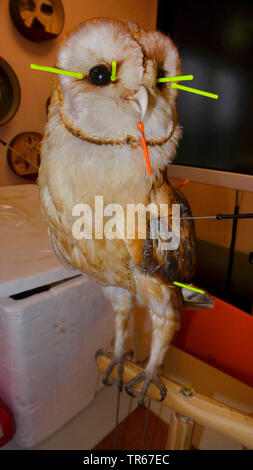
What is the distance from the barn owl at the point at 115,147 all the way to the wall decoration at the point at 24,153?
37.9 inches

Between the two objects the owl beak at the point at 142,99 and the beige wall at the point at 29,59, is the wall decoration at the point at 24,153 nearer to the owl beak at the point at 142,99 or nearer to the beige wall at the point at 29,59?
the beige wall at the point at 29,59

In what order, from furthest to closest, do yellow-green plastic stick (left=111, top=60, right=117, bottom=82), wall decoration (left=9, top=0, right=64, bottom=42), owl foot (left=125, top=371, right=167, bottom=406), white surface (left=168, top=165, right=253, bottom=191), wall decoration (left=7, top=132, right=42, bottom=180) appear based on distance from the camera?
wall decoration (left=7, top=132, right=42, bottom=180)
wall decoration (left=9, top=0, right=64, bottom=42)
white surface (left=168, top=165, right=253, bottom=191)
owl foot (left=125, top=371, right=167, bottom=406)
yellow-green plastic stick (left=111, top=60, right=117, bottom=82)

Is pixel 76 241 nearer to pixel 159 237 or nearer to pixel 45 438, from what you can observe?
pixel 159 237

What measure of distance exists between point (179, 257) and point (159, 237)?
0.23ft

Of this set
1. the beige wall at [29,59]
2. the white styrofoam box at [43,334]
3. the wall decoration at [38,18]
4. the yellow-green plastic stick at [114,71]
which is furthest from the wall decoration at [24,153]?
the yellow-green plastic stick at [114,71]

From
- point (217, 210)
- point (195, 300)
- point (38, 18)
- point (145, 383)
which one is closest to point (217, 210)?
point (217, 210)

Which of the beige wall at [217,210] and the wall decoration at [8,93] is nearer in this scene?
the wall decoration at [8,93]

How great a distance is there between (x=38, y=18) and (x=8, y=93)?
1.10 feet

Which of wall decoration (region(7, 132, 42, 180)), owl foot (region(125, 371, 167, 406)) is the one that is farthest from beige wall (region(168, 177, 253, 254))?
owl foot (region(125, 371, 167, 406))

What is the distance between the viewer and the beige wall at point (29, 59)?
→ 1152mm

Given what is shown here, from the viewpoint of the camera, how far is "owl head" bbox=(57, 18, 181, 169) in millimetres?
292

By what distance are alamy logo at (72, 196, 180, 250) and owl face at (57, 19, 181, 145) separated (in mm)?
83

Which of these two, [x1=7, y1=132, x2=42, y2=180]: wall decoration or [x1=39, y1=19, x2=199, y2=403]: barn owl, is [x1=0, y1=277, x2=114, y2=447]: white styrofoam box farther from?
[x1=7, y1=132, x2=42, y2=180]: wall decoration

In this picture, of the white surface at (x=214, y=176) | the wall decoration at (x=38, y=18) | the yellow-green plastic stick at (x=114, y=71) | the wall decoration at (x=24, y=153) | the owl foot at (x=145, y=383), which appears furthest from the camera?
the wall decoration at (x=24, y=153)
